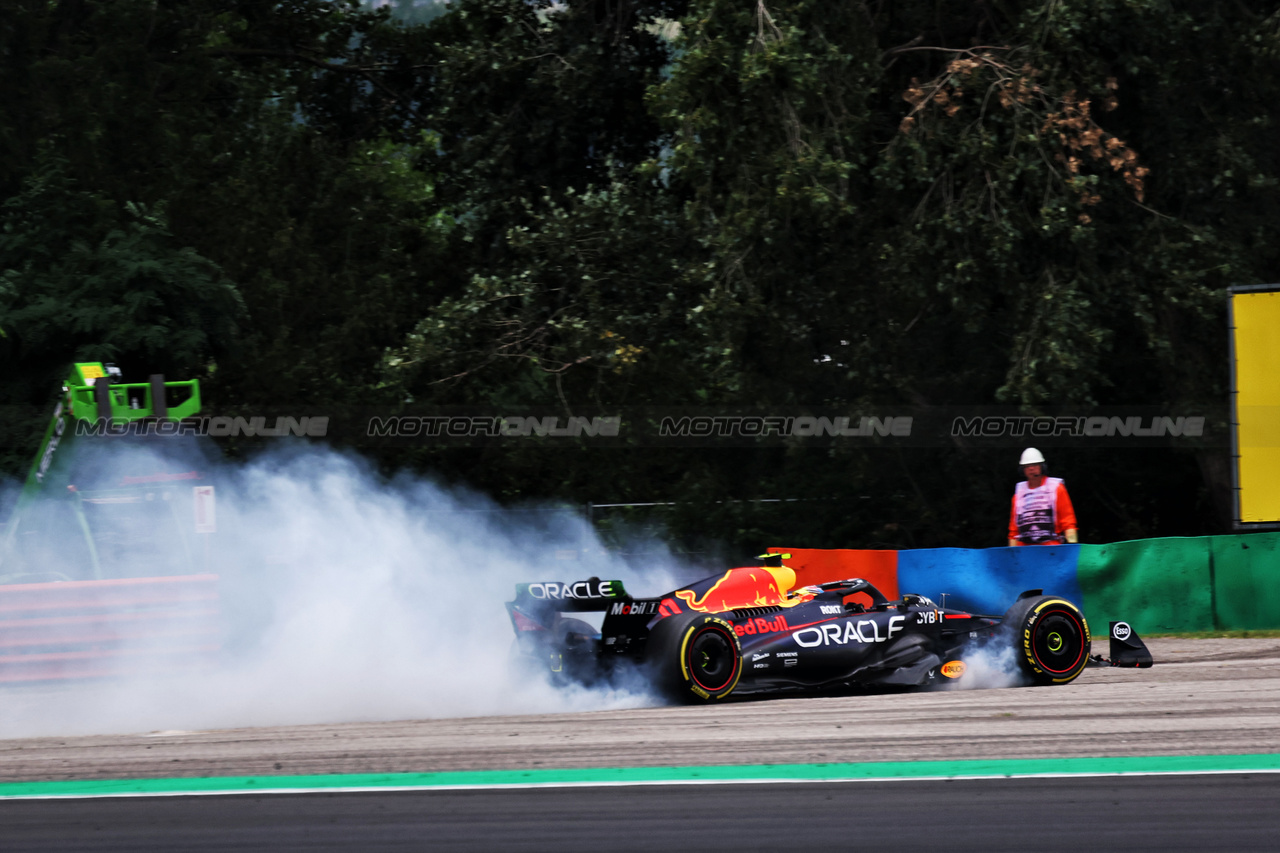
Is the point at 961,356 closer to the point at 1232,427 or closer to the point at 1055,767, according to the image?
the point at 1232,427

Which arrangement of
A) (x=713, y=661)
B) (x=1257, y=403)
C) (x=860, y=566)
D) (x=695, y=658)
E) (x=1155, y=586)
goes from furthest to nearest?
1. (x=1257, y=403)
2. (x=860, y=566)
3. (x=1155, y=586)
4. (x=713, y=661)
5. (x=695, y=658)

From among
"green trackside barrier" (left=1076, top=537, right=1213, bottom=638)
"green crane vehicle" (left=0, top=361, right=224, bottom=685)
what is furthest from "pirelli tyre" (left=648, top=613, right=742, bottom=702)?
"green trackside barrier" (left=1076, top=537, right=1213, bottom=638)

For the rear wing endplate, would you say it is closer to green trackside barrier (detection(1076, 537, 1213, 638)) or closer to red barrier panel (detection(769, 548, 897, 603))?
red barrier panel (detection(769, 548, 897, 603))

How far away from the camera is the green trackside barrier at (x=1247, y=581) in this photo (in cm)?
1312

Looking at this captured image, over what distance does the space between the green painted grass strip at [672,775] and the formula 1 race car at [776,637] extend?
2348mm

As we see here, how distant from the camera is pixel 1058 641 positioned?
955 centimetres

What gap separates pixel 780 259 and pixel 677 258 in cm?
311

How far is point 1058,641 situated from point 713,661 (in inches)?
98.4

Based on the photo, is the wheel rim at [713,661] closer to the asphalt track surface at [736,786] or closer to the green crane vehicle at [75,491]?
the asphalt track surface at [736,786]

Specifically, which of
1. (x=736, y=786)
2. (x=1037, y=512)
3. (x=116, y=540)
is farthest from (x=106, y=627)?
(x=1037, y=512)

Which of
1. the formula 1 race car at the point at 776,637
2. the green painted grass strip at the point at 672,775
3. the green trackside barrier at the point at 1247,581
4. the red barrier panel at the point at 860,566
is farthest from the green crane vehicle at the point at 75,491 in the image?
the green trackside barrier at the point at 1247,581

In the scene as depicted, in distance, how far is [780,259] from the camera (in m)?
17.4

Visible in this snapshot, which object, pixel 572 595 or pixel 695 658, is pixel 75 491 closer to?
pixel 572 595

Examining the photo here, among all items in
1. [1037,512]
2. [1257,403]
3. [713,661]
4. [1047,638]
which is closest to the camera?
[713,661]
